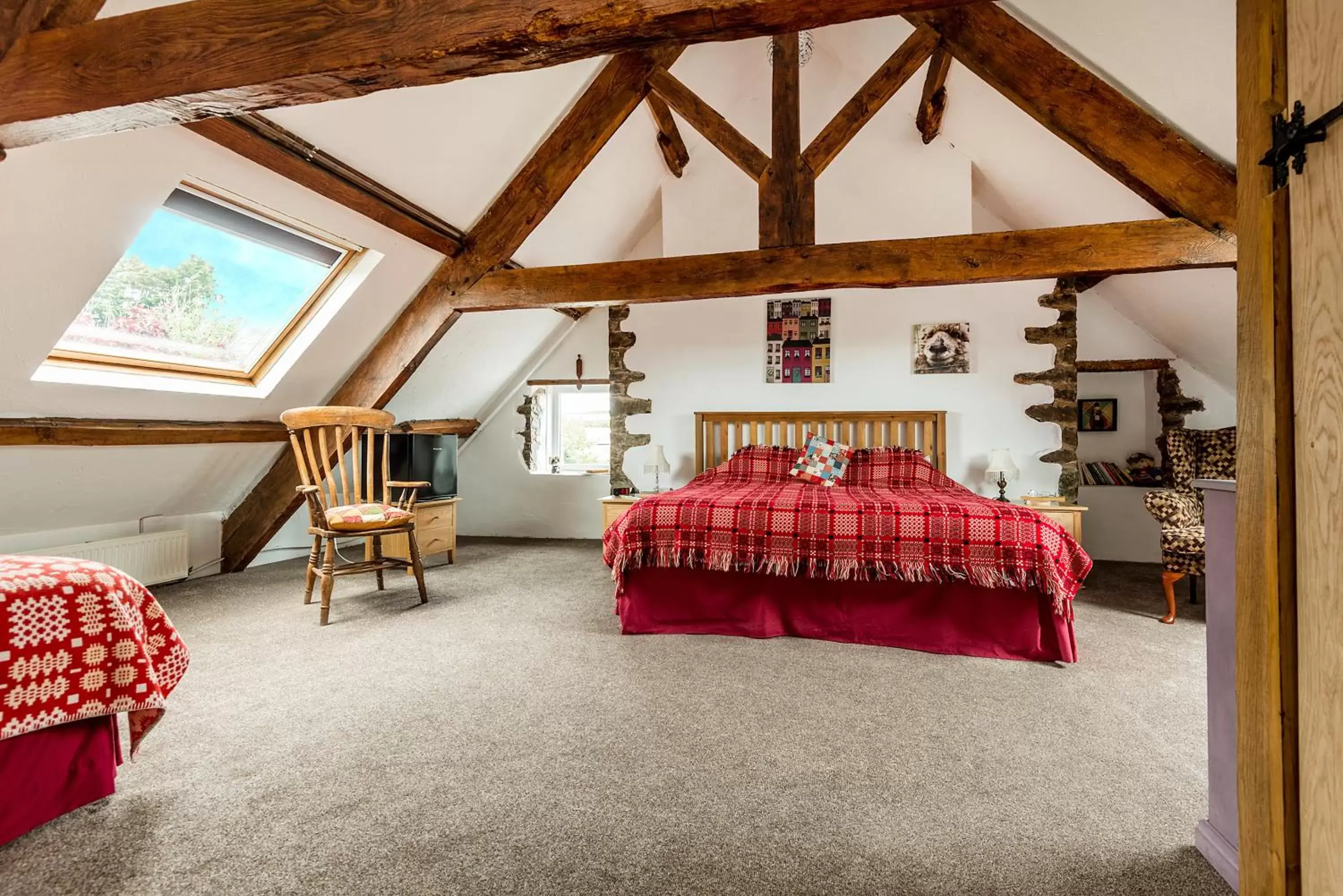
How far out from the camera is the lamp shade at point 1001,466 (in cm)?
449

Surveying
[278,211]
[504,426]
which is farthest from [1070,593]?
[504,426]

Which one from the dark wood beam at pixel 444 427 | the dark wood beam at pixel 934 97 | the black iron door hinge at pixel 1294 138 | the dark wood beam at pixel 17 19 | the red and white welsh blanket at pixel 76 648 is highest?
the dark wood beam at pixel 934 97

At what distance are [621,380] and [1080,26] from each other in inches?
148

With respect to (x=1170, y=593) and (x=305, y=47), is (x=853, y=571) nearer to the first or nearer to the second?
(x=1170, y=593)

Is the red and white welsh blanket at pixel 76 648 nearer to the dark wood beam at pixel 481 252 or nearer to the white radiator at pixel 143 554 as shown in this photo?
the white radiator at pixel 143 554

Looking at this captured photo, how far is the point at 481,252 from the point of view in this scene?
411 cm

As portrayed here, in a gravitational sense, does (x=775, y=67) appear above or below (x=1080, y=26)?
above

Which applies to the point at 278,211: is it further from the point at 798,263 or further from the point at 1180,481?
the point at 1180,481

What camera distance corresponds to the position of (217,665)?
264 cm

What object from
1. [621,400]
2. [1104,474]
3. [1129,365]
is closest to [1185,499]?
[1104,474]

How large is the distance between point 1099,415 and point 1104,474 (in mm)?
483

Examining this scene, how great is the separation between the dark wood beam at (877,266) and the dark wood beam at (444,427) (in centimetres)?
149

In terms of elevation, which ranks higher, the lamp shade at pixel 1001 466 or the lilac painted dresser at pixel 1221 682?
the lamp shade at pixel 1001 466

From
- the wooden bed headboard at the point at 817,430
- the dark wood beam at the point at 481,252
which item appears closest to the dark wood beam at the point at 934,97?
the dark wood beam at the point at 481,252
